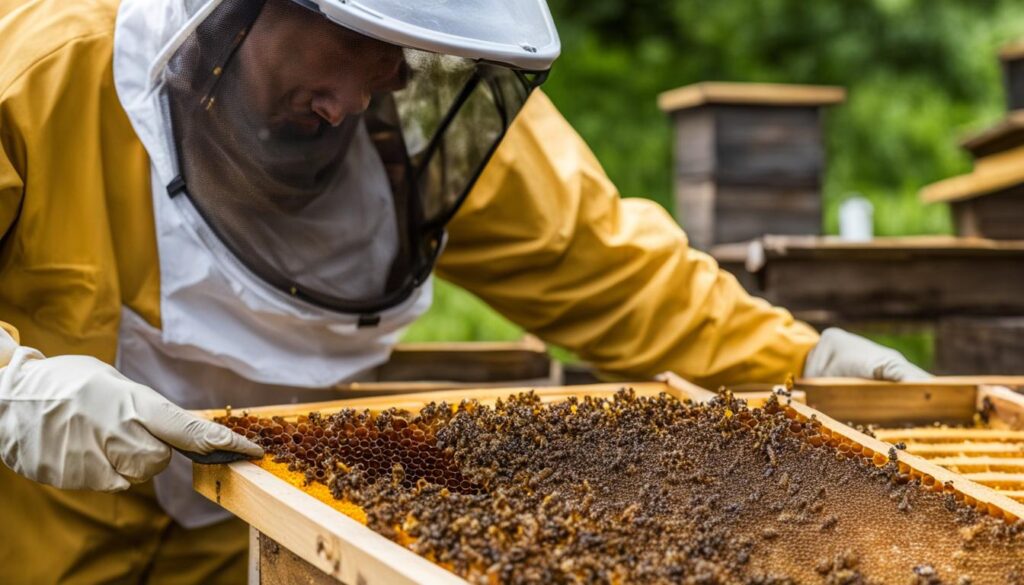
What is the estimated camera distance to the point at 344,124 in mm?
2529

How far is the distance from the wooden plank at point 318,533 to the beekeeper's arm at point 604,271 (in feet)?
4.52

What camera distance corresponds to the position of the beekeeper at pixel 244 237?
206cm

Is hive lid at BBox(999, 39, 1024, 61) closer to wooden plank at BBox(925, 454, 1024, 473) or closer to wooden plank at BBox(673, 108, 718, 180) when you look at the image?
wooden plank at BBox(673, 108, 718, 180)

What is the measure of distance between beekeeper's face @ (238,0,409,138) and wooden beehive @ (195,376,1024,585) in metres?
0.65

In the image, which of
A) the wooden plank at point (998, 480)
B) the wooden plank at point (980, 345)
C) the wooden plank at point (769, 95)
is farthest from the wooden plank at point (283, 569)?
the wooden plank at point (769, 95)

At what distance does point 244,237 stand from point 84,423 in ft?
2.07

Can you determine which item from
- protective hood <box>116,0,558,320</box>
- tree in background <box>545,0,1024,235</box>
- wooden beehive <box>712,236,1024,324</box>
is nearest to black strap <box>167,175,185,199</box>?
protective hood <box>116,0,558,320</box>

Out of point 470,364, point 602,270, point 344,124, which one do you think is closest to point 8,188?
point 344,124

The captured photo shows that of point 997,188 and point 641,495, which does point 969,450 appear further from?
point 997,188

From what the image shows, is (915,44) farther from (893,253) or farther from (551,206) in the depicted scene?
(551,206)

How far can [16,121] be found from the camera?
89.7 inches

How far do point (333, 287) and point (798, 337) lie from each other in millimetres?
1349

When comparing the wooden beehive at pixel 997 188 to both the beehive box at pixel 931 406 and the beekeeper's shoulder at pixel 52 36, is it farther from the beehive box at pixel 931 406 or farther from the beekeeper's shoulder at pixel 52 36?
the beekeeper's shoulder at pixel 52 36

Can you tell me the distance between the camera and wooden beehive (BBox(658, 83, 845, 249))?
4629mm
